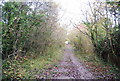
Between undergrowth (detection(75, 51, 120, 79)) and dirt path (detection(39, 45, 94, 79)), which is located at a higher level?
dirt path (detection(39, 45, 94, 79))

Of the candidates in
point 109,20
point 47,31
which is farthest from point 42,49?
point 109,20

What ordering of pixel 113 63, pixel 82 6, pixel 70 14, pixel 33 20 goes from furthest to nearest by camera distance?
pixel 70 14, pixel 82 6, pixel 113 63, pixel 33 20

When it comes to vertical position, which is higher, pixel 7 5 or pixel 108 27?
pixel 7 5

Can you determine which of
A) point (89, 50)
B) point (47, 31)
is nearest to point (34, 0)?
point (47, 31)

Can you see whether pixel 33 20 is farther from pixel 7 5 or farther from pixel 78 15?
pixel 78 15

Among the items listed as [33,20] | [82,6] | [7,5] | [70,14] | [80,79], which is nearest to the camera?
[7,5]

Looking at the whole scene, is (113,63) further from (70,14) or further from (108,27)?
(70,14)

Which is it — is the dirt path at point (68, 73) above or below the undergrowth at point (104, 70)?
above

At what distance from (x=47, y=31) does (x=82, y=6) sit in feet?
11.7

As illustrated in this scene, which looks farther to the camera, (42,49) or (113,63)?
(42,49)

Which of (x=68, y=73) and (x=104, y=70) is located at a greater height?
(x=68, y=73)

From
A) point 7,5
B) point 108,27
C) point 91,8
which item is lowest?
point 108,27

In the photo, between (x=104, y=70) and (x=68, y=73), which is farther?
(x=104, y=70)

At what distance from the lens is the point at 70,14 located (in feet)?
31.7
